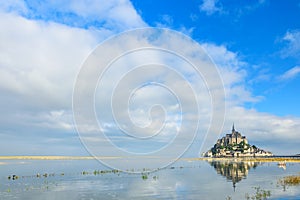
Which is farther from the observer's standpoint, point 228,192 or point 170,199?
point 228,192

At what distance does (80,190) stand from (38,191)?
7733mm

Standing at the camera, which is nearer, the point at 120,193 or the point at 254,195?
the point at 254,195

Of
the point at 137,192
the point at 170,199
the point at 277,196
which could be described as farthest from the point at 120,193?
the point at 277,196

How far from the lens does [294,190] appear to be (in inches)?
2010

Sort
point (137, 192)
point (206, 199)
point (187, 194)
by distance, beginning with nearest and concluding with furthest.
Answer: point (206, 199), point (187, 194), point (137, 192)

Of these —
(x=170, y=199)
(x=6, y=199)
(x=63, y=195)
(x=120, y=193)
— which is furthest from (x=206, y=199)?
(x=6, y=199)

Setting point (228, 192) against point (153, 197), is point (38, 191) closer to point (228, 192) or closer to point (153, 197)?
point (153, 197)

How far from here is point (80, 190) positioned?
185 ft

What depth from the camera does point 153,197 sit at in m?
47.8

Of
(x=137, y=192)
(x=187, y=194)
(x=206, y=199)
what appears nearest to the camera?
(x=206, y=199)

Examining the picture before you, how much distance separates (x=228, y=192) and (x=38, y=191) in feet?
111

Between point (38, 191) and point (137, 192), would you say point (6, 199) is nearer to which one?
point (38, 191)

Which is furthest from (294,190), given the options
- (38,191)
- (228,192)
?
(38,191)

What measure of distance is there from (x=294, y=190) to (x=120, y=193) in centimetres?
2871
